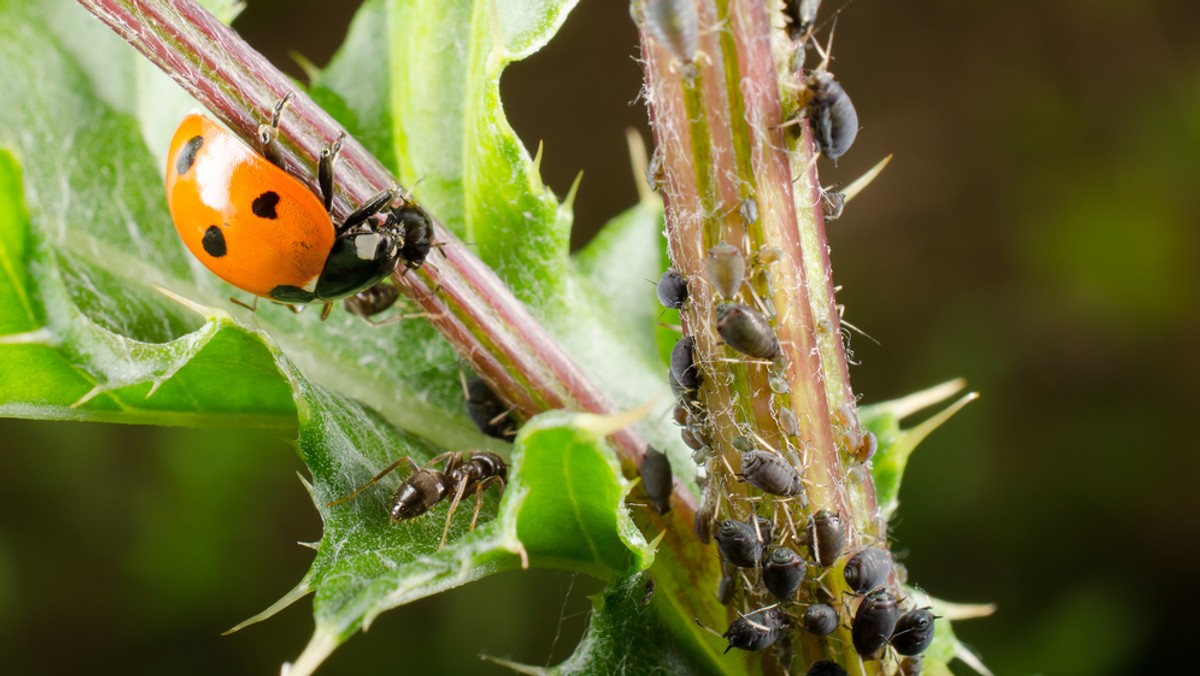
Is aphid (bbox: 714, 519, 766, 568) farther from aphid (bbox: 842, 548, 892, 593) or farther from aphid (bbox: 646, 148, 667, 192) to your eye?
aphid (bbox: 646, 148, 667, 192)

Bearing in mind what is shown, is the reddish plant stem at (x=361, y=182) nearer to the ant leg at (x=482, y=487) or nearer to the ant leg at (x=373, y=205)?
the ant leg at (x=373, y=205)

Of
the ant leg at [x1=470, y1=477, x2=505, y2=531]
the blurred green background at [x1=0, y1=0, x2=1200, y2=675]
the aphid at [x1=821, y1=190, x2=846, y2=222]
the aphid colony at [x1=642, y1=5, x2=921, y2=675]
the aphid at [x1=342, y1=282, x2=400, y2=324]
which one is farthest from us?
the blurred green background at [x1=0, y1=0, x2=1200, y2=675]

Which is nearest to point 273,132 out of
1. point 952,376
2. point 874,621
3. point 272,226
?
point 272,226

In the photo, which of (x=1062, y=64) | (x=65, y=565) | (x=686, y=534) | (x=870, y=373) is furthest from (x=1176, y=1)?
(x=65, y=565)

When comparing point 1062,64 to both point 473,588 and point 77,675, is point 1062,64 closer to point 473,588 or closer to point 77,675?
point 473,588

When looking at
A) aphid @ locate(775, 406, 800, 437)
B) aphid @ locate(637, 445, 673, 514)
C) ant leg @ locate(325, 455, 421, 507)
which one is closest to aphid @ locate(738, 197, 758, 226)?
aphid @ locate(775, 406, 800, 437)

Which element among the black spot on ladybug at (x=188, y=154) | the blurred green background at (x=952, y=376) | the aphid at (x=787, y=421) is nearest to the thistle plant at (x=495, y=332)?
the aphid at (x=787, y=421)

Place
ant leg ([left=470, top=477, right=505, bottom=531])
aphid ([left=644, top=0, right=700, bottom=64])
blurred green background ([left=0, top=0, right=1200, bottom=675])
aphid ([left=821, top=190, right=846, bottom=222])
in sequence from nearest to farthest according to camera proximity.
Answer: aphid ([left=644, top=0, right=700, bottom=64]) < aphid ([left=821, top=190, right=846, bottom=222]) < ant leg ([left=470, top=477, right=505, bottom=531]) < blurred green background ([left=0, top=0, right=1200, bottom=675])
